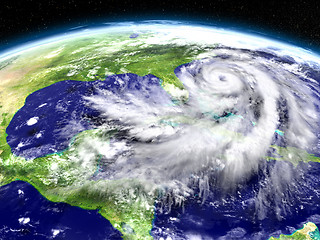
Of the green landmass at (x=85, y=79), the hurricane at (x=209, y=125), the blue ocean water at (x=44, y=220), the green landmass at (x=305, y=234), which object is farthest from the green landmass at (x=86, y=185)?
the green landmass at (x=305, y=234)

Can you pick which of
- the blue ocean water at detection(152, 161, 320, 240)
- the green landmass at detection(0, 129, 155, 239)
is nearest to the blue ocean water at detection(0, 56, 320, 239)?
the blue ocean water at detection(152, 161, 320, 240)

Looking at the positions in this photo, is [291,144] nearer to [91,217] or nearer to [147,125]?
[147,125]

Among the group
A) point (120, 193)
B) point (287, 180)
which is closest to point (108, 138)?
point (120, 193)

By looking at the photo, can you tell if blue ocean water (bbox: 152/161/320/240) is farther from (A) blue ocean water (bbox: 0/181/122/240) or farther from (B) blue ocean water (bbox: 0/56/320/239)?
(A) blue ocean water (bbox: 0/181/122/240)

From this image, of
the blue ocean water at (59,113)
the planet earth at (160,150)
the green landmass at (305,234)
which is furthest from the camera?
the blue ocean water at (59,113)

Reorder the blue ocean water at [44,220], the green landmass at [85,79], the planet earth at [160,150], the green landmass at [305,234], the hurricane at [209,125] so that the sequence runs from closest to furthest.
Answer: the blue ocean water at [44,220]
the green landmass at [305,234]
the planet earth at [160,150]
the green landmass at [85,79]
the hurricane at [209,125]

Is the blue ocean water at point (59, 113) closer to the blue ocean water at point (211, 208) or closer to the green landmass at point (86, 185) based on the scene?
the blue ocean water at point (211, 208)
